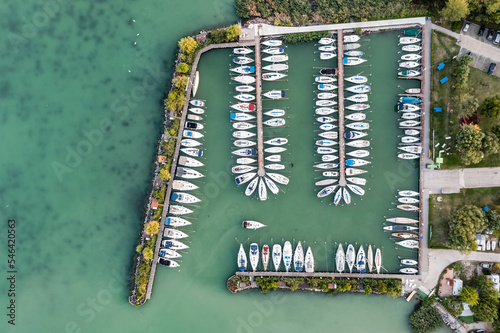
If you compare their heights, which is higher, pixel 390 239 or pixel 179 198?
pixel 179 198

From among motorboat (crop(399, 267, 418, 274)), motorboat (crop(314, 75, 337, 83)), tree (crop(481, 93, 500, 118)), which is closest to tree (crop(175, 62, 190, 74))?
motorboat (crop(314, 75, 337, 83))

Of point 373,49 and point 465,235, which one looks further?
point 373,49

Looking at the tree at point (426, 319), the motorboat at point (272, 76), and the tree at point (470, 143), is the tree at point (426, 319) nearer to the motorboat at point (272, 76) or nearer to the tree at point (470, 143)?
the tree at point (470, 143)

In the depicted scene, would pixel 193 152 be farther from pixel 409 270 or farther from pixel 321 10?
pixel 409 270

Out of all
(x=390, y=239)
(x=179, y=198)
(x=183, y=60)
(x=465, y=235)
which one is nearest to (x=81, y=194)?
(x=179, y=198)

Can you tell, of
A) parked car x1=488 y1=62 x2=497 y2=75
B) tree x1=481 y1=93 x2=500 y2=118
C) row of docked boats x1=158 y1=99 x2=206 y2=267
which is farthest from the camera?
row of docked boats x1=158 y1=99 x2=206 y2=267

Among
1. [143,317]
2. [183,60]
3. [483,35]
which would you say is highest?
[483,35]

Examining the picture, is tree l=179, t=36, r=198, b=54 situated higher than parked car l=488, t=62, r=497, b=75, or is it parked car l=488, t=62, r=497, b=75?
tree l=179, t=36, r=198, b=54

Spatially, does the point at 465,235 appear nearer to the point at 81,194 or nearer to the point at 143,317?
the point at 143,317

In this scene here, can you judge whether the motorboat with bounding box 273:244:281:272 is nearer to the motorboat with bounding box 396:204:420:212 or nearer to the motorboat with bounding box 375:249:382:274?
the motorboat with bounding box 375:249:382:274
